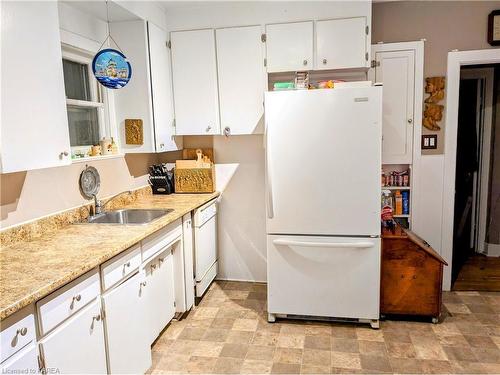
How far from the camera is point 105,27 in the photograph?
2.81 meters

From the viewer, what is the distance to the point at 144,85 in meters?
2.85

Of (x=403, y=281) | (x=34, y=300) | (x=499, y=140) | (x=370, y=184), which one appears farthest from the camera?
(x=499, y=140)

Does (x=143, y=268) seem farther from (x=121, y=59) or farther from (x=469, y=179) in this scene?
(x=469, y=179)

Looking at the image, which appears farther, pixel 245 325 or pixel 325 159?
pixel 245 325

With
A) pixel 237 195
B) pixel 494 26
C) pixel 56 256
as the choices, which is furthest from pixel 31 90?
pixel 494 26

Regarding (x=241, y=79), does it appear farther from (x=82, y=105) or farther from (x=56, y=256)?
(x=56, y=256)

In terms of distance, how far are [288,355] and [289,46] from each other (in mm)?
2241

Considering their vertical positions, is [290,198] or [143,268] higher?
[290,198]

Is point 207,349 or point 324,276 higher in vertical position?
point 324,276

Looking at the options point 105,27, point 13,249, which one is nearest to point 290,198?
point 13,249

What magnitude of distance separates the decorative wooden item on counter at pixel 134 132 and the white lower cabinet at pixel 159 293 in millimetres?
870

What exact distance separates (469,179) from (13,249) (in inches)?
176

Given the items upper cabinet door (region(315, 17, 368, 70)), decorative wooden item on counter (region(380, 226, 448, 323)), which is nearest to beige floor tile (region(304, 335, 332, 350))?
decorative wooden item on counter (region(380, 226, 448, 323))

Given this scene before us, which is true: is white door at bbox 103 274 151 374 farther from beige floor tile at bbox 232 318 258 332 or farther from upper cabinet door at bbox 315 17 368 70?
upper cabinet door at bbox 315 17 368 70
